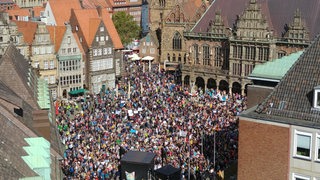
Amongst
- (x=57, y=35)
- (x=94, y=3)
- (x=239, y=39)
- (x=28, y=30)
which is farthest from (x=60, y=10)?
(x=94, y=3)

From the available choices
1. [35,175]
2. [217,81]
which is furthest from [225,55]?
[35,175]

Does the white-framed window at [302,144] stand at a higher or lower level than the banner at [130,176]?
higher

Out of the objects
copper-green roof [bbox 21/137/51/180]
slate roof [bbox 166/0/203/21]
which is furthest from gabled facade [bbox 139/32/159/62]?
copper-green roof [bbox 21/137/51/180]

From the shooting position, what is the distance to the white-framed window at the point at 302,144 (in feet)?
77.7

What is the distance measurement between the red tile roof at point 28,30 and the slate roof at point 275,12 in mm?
25326

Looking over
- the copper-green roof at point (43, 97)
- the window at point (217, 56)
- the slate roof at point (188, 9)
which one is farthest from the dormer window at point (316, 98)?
the slate roof at point (188, 9)

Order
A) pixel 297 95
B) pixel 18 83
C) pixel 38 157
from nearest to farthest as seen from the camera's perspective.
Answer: pixel 38 157 → pixel 297 95 → pixel 18 83

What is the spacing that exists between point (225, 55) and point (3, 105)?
193ft

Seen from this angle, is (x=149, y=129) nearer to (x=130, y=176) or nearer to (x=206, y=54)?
(x=130, y=176)

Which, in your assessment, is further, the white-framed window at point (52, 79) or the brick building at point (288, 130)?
the white-framed window at point (52, 79)

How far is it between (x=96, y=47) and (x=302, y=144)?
5756 cm

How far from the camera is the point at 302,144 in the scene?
24188 millimetres

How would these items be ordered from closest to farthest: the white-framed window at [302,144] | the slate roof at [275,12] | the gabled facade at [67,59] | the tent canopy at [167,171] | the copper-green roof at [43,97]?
the white-framed window at [302,144], the tent canopy at [167,171], the copper-green roof at [43,97], the gabled facade at [67,59], the slate roof at [275,12]

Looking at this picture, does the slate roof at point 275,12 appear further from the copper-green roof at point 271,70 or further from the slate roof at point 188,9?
the copper-green roof at point 271,70
